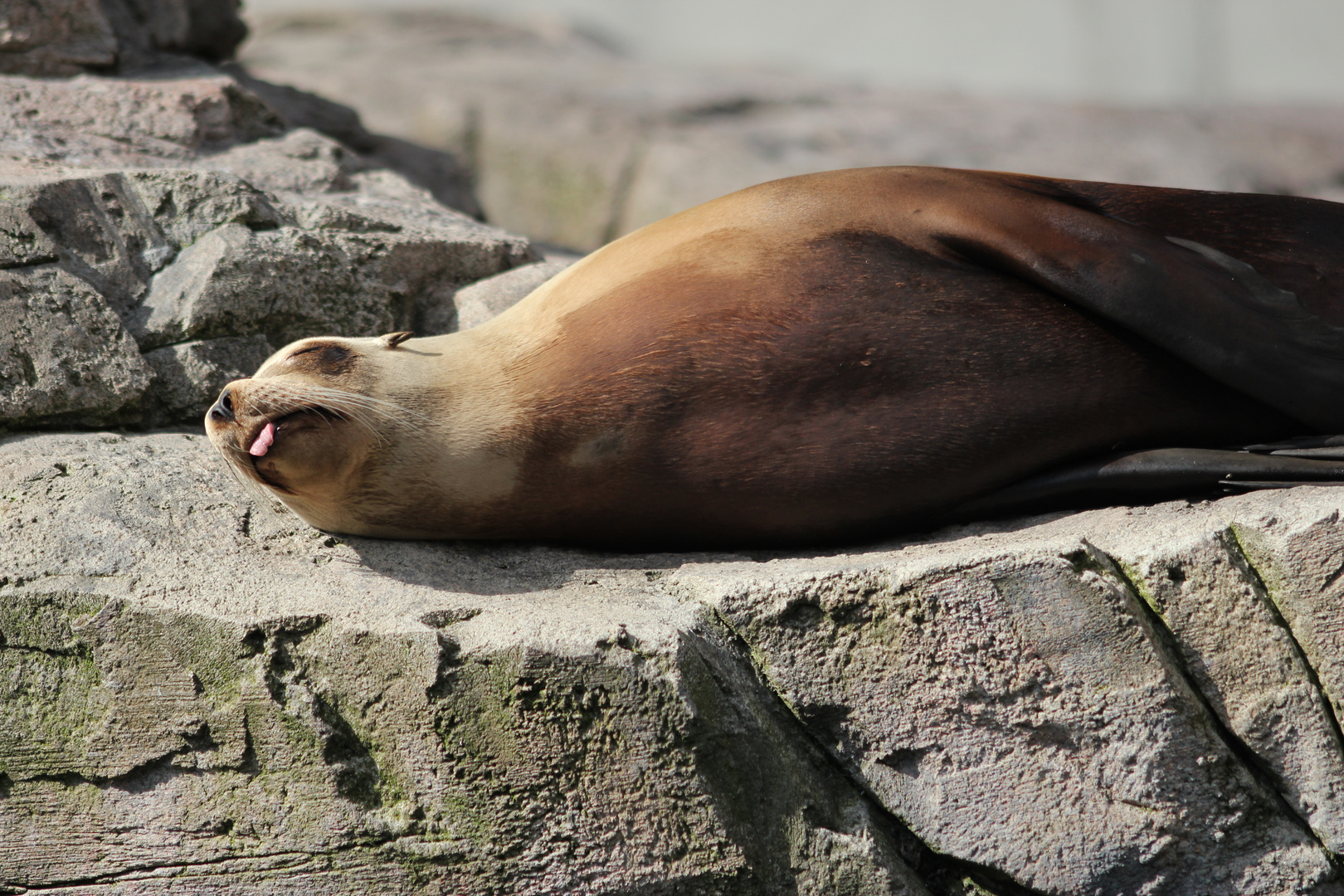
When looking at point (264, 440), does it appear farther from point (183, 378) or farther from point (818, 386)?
point (818, 386)

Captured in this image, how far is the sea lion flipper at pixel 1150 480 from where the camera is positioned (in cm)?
246

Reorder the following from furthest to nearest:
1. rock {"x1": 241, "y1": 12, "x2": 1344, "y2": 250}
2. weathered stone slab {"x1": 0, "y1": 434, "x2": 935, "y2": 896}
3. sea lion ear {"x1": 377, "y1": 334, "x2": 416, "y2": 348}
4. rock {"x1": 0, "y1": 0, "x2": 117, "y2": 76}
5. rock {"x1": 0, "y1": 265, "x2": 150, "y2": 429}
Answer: rock {"x1": 241, "y1": 12, "x2": 1344, "y2": 250}
rock {"x1": 0, "y1": 0, "x2": 117, "y2": 76}
rock {"x1": 0, "y1": 265, "x2": 150, "y2": 429}
sea lion ear {"x1": 377, "y1": 334, "x2": 416, "y2": 348}
weathered stone slab {"x1": 0, "y1": 434, "x2": 935, "y2": 896}

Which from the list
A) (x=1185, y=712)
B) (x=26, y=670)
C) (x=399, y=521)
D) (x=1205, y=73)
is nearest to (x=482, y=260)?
(x=399, y=521)

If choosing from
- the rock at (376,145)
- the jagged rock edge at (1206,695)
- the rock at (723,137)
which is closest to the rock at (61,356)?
the rock at (376,145)

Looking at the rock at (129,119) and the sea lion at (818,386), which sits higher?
the sea lion at (818,386)

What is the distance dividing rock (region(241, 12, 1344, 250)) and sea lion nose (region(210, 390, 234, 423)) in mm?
5446

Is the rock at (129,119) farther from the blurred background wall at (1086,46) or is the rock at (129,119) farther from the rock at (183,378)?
the blurred background wall at (1086,46)

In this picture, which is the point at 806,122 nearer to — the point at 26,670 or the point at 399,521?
the point at 399,521

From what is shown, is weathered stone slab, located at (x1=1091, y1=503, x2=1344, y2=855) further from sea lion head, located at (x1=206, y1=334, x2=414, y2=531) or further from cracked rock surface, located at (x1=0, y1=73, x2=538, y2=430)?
cracked rock surface, located at (x1=0, y1=73, x2=538, y2=430)

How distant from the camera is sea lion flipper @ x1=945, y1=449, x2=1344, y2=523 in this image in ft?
8.07

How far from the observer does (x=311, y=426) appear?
2.48 meters

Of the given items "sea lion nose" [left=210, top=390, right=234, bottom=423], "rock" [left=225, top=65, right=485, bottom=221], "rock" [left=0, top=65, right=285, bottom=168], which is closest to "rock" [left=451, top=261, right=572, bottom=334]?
"sea lion nose" [left=210, top=390, right=234, bottom=423]

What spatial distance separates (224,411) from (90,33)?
118 inches

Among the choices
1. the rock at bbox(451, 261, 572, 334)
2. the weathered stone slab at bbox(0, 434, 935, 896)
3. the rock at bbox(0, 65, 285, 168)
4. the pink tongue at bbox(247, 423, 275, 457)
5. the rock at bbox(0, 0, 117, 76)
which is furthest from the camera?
the rock at bbox(0, 0, 117, 76)
